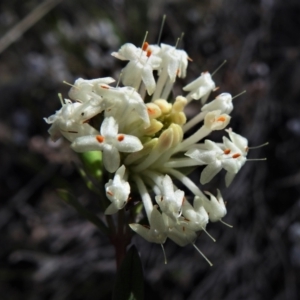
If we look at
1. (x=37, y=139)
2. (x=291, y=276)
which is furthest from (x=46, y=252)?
(x=291, y=276)

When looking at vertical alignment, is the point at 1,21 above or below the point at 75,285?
above

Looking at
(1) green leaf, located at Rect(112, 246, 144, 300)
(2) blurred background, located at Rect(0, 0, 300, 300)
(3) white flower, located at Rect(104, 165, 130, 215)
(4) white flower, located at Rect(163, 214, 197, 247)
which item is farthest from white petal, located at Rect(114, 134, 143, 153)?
(2) blurred background, located at Rect(0, 0, 300, 300)

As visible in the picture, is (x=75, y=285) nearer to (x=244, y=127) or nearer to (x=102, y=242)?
(x=102, y=242)

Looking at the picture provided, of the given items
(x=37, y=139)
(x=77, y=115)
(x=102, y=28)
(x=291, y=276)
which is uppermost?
(x=77, y=115)

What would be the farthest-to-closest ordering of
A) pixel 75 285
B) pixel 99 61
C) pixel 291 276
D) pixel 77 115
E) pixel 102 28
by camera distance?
pixel 102 28 → pixel 99 61 → pixel 75 285 → pixel 291 276 → pixel 77 115

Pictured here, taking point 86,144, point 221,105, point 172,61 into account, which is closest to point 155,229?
point 86,144

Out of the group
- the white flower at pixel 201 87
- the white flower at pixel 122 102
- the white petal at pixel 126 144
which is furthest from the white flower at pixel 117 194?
the white flower at pixel 201 87

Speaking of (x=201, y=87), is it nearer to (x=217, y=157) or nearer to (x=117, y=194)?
(x=217, y=157)
